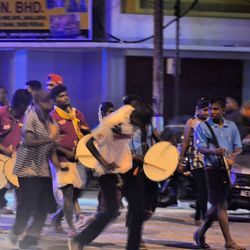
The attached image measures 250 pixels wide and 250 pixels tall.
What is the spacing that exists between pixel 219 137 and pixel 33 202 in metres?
2.26

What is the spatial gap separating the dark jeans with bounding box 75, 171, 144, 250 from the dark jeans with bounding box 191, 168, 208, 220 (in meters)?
A: 2.92

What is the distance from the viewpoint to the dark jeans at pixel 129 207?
21.6 ft

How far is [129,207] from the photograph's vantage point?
6617mm

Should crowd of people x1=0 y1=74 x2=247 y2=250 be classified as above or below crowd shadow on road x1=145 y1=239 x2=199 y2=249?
above

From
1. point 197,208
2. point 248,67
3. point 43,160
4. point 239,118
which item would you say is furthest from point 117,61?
point 43,160

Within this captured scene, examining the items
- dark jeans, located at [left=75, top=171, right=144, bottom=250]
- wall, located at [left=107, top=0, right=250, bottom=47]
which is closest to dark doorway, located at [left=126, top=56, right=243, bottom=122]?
wall, located at [left=107, top=0, right=250, bottom=47]

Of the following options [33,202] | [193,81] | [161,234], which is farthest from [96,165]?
[193,81]

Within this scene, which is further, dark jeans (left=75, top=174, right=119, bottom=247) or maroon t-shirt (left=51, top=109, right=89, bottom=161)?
maroon t-shirt (left=51, top=109, right=89, bottom=161)

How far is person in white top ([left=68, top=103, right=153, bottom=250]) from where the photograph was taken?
6.51 meters

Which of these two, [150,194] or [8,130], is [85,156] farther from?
[8,130]

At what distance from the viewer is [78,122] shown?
324 inches

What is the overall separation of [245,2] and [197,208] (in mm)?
8806

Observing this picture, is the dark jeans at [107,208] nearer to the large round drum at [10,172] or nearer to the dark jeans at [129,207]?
the dark jeans at [129,207]

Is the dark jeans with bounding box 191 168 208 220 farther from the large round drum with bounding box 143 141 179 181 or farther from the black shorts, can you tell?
the large round drum with bounding box 143 141 179 181
